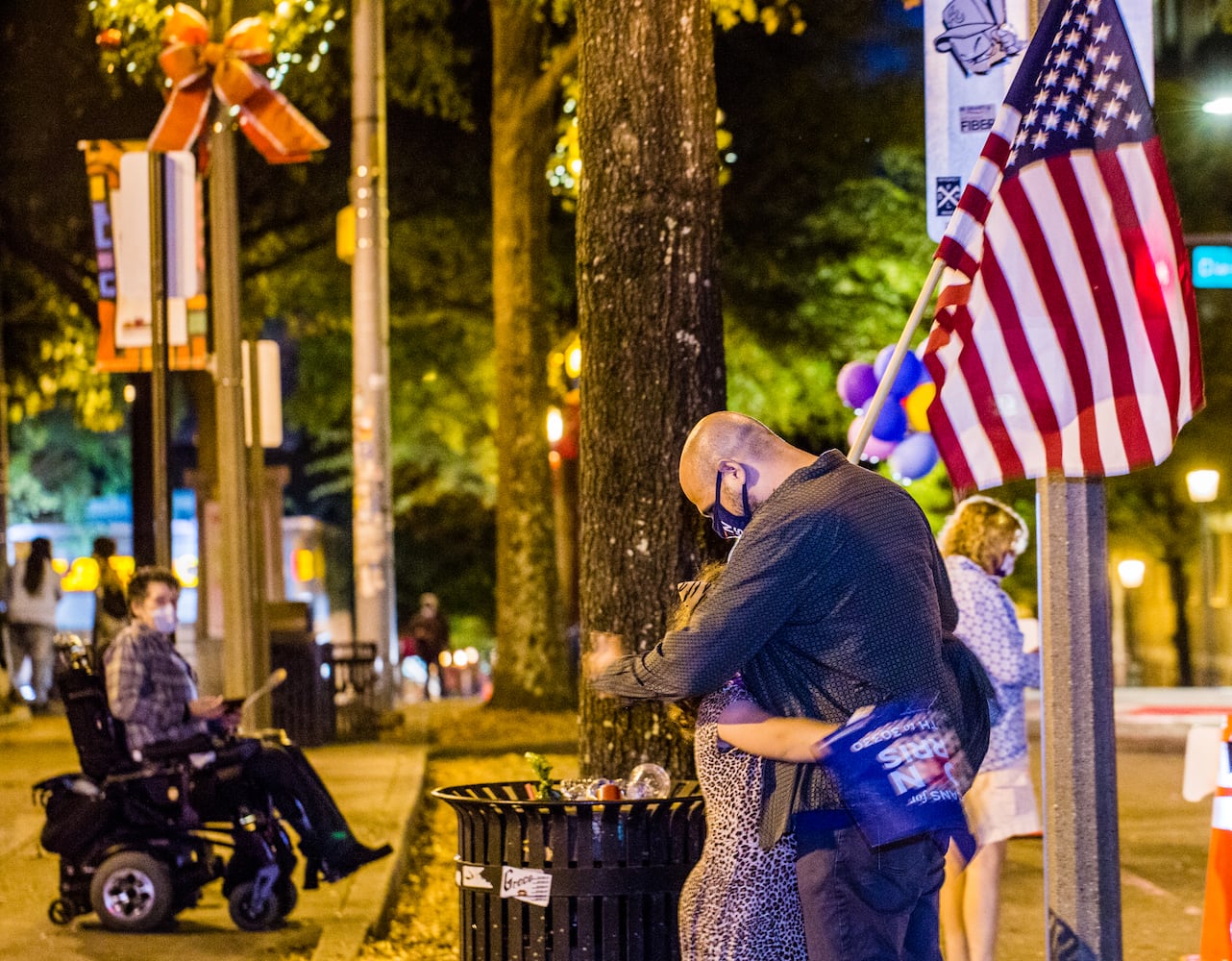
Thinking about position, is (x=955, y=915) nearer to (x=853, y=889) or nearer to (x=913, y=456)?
(x=853, y=889)

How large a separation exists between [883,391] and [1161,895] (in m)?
5.22

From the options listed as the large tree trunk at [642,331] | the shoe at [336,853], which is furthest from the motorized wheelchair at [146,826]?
the large tree trunk at [642,331]

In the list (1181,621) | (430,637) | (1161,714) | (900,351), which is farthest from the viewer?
(430,637)

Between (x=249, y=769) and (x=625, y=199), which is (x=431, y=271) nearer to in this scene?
(x=249, y=769)

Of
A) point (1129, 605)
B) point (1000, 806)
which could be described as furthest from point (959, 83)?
point (1129, 605)

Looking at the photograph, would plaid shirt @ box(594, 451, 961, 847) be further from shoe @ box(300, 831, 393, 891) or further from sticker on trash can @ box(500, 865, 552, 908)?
shoe @ box(300, 831, 393, 891)

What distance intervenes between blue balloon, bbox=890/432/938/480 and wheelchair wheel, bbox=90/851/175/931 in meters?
7.01

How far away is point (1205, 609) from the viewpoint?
1240 inches

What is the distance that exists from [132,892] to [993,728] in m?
4.04

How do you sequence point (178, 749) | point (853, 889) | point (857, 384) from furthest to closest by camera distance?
1. point (857, 384)
2. point (178, 749)
3. point (853, 889)

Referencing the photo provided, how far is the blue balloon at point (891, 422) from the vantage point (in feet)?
38.9

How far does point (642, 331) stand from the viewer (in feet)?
19.5

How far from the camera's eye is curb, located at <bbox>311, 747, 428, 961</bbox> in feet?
24.5

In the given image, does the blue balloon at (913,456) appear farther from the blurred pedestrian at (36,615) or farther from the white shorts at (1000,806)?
the blurred pedestrian at (36,615)
